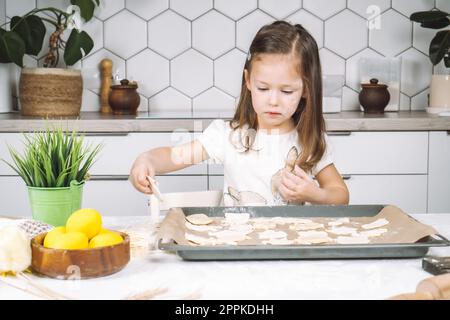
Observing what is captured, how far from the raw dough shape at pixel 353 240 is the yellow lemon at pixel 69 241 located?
41 centimetres

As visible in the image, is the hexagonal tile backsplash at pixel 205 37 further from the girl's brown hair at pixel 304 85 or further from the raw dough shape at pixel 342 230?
the raw dough shape at pixel 342 230

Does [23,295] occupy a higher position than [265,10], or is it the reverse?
[265,10]

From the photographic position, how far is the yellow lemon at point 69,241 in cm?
88

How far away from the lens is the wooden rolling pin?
0.72 metres

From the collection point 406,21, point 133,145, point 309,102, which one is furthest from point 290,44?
point 406,21

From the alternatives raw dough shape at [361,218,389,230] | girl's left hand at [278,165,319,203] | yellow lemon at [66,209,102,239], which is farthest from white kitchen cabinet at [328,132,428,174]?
yellow lemon at [66,209,102,239]

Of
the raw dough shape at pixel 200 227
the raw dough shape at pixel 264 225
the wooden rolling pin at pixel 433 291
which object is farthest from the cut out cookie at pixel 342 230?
the wooden rolling pin at pixel 433 291

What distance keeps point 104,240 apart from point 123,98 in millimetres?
1726

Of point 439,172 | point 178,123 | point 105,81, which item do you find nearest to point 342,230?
point 178,123

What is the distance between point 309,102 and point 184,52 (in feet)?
4.08

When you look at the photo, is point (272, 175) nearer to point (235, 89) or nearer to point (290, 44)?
point (290, 44)

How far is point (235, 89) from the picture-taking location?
2852 millimetres

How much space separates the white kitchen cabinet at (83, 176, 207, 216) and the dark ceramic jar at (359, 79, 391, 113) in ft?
2.68

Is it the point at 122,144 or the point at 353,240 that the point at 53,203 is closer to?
the point at 353,240
